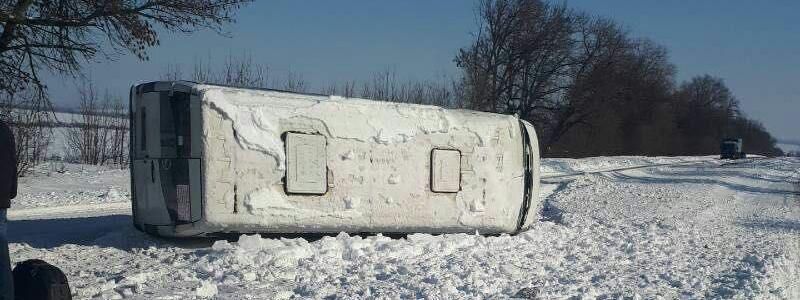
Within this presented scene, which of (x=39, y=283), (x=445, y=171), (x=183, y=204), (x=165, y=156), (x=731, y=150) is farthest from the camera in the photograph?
(x=731, y=150)

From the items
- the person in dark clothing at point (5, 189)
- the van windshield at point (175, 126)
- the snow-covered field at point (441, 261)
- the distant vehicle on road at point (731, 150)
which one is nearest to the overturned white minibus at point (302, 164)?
the van windshield at point (175, 126)

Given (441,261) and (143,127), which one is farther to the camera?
(143,127)

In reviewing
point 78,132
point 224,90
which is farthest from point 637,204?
point 78,132

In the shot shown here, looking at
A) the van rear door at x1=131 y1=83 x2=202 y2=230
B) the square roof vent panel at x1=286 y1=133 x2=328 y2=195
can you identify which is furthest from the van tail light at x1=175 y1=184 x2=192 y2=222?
the square roof vent panel at x1=286 y1=133 x2=328 y2=195

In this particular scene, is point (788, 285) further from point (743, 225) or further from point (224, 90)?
point (224, 90)

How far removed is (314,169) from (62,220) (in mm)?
5252

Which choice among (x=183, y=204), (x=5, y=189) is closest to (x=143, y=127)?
(x=183, y=204)

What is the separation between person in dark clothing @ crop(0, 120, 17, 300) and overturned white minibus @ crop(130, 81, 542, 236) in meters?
2.68

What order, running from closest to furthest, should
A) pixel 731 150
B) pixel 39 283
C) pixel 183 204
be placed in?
pixel 39 283, pixel 183 204, pixel 731 150

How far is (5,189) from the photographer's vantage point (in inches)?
158

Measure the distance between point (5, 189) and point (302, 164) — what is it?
3531 mm

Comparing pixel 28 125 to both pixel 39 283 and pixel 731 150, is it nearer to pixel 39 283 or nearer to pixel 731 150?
pixel 39 283

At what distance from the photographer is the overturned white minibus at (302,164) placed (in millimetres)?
6867

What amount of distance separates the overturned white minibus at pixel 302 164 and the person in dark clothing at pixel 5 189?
268cm
